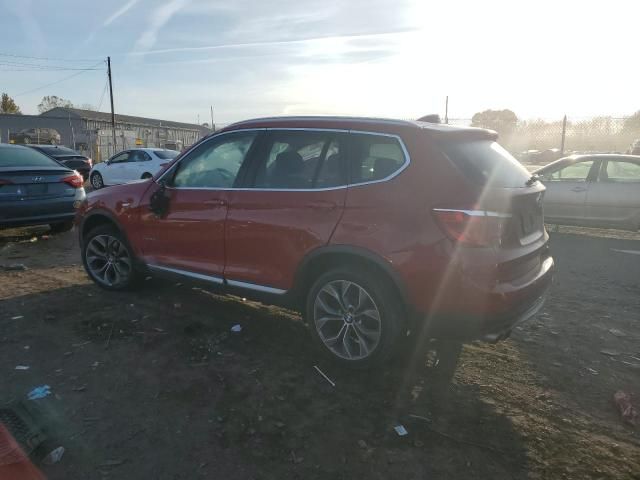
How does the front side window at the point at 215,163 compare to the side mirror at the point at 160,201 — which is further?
the side mirror at the point at 160,201

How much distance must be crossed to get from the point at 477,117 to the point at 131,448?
25772mm

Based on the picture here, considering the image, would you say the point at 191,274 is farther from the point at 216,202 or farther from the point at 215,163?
the point at 215,163

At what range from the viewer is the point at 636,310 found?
4910 millimetres

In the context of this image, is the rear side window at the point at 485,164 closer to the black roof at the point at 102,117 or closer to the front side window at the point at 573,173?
the front side window at the point at 573,173

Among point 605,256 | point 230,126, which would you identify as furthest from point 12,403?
point 605,256

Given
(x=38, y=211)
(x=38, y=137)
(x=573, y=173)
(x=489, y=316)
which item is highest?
(x=38, y=137)

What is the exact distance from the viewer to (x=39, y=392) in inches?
129

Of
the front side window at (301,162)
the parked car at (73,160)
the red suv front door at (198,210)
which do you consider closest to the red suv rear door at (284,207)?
the front side window at (301,162)

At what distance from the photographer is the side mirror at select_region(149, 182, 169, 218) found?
468 cm

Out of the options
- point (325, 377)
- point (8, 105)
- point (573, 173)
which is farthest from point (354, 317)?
point (8, 105)

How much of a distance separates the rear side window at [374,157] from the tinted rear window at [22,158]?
6.37 metres

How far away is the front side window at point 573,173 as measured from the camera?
8859 millimetres

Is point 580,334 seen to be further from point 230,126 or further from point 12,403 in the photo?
point 12,403

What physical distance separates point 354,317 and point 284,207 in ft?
3.21
